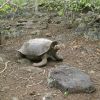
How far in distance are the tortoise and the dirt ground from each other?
0.46 ft

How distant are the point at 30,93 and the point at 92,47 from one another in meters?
3.06

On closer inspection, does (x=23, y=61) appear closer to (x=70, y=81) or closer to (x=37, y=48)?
(x=37, y=48)

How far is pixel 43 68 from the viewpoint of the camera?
20.5 feet

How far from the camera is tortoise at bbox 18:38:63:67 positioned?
643 centimetres

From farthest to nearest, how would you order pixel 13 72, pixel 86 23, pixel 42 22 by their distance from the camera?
1. pixel 42 22
2. pixel 86 23
3. pixel 13 72

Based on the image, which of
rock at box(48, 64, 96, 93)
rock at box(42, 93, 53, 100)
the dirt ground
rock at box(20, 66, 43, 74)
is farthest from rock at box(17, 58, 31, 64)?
rock at box(42, 93, 53, 100)

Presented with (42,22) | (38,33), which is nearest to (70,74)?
(38,33)

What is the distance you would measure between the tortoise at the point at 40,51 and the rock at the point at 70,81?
924 mm

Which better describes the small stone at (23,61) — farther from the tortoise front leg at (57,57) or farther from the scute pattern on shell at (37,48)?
the tortoise front leg at (57,57)

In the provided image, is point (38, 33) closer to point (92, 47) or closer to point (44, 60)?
point (92, 47)

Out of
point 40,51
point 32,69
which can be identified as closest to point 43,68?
point 32,69

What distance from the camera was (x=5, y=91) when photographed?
17.3 feet

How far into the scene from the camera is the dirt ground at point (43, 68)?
16.9ft

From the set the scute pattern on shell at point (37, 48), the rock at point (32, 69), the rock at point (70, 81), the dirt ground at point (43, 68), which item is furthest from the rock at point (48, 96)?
the scute pattern on shell at point (37, 48)
